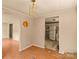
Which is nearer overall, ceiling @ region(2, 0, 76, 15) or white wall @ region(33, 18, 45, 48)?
ceiling @ region(2, 0, 76, 15)

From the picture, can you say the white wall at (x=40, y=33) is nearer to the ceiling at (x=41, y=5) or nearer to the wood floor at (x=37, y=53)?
the wood floor at (x=37, y=53)

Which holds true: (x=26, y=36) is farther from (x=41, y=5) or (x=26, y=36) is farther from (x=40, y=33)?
(x=41, y=5)

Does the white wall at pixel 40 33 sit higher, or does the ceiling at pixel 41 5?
the ceiling at pixel 41 5

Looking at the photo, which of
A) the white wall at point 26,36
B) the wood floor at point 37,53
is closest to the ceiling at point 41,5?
the white wall at point 26,36

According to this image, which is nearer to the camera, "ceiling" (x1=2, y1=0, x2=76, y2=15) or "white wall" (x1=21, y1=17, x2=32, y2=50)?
"ceiling" (x1=2, y1=0, x2=76, y2=15)

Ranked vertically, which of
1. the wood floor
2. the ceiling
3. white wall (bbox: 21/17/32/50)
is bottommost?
the wood floor

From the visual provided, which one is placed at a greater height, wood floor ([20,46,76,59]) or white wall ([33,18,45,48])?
white wall ([33,18,45,48])

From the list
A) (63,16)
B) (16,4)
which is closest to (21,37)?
(16,4)

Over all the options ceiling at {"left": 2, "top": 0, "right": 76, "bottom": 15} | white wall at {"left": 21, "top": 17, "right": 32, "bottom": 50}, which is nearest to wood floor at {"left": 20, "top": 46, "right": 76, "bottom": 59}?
white wall at {"left": 21, "top": 17, "right": 32, "bottom": 50}

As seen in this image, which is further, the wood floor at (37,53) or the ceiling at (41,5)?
the wood floor at (37,53)

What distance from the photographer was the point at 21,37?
1479 millimetres

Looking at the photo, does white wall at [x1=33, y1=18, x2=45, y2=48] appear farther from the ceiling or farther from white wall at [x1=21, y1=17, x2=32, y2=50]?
the ceiling

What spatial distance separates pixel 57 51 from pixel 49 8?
0.65m

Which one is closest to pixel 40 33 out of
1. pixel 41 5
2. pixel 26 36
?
pixel 26 36
